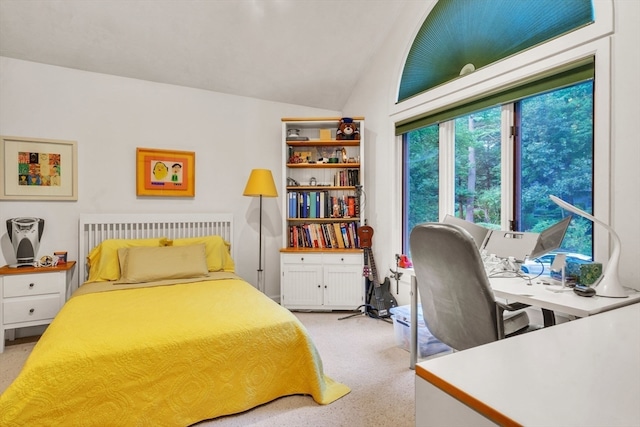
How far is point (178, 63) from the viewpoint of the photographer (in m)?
3.37

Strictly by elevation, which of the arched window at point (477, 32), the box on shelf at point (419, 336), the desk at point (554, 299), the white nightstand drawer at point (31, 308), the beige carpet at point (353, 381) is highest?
the arched window at point (477, 32)

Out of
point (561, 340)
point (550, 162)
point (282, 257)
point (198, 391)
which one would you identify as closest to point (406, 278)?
point (282, 257)

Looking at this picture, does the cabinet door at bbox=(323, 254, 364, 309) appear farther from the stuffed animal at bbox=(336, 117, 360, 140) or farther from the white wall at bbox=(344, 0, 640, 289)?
the stuffed animal at bbox=(336, 117, 360, 140)

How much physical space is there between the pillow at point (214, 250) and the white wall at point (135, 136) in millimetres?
423

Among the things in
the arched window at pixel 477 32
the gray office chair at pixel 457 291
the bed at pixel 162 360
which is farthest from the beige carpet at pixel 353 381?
the arched window at pixel 477 32

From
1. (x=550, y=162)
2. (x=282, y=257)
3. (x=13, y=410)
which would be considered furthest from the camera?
(x=282, y=257)

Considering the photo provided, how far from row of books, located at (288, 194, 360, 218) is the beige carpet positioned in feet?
3.96

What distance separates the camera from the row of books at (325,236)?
3.84 metres

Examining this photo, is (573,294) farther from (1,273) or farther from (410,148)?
(1,273)

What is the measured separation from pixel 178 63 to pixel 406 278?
313cm

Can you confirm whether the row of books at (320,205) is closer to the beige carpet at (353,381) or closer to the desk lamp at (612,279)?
the beige carpet at (353,381)

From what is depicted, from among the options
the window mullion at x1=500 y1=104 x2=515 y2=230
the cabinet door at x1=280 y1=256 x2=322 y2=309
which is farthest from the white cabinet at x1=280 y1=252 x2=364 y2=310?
the window mullion at x1=500 y1=104 x2=515 y2=230

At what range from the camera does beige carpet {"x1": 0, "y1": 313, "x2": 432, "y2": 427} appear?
72.9 inches

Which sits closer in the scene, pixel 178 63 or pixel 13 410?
pixel 13 410
